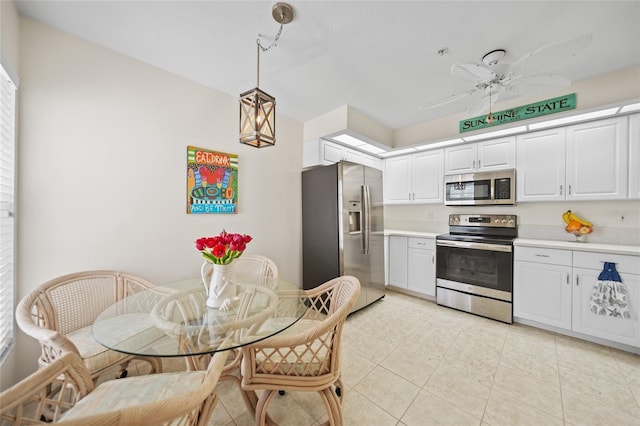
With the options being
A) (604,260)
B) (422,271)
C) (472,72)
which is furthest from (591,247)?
(472,72)

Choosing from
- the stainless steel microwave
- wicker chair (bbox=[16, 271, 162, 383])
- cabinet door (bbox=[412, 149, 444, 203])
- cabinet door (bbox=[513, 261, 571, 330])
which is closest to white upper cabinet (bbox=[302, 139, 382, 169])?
cabinet door (bbox=[412, 149, 444, 203])

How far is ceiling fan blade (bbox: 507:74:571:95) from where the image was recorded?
5.66 feet

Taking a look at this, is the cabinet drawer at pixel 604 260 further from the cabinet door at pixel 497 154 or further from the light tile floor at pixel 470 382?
the cabinet door at pixel 497 154

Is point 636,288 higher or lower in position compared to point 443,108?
lower

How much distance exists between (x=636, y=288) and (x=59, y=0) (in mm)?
4963

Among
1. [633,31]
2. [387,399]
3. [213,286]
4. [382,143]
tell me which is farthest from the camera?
[382,143]

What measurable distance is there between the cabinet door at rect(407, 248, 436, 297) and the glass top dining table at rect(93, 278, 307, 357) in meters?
2.36

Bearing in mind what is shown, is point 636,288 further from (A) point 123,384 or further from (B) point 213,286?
(A) point 123,384

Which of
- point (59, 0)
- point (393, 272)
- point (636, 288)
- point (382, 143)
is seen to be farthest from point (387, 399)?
point (59, 0)

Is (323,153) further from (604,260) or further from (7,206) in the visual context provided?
(604,260)

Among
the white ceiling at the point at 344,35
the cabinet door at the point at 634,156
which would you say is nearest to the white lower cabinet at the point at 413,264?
the cabinet door at the point at 634,156

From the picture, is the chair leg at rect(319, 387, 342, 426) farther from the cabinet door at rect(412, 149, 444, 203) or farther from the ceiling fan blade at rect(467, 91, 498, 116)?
the cabinet door at rect(412, 149, 444, 203)

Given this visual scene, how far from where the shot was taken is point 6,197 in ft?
4.93

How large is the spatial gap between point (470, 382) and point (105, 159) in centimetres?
338
